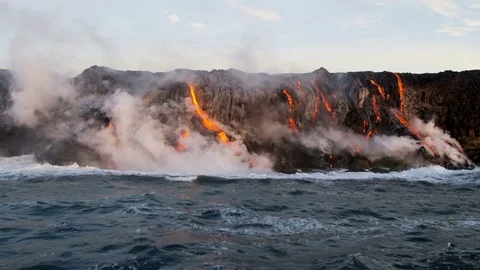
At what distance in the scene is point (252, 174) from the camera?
24.5m

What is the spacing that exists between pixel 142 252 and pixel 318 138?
2004 cm

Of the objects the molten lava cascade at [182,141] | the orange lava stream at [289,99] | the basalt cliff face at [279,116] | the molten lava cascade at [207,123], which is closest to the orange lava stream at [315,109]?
the basalt cliff face at [279,116]

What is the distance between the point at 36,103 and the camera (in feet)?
99.8

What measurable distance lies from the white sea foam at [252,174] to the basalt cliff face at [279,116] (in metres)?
1.21

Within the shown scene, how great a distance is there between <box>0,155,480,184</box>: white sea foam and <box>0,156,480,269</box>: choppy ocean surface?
0.81 feet

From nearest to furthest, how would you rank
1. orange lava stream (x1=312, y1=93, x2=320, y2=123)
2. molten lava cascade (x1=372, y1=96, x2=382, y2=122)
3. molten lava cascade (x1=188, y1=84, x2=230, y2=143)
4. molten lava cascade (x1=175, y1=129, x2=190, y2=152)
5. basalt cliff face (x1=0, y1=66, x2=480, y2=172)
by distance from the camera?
molten lava cascade (x1=175, y1=129, x2=190, y2=152) < molten lava cascade (x1=188, y1=84, x2=230, y2=143) < basalt cliff face (x1=0, y1=66, x2=480, y2=172) < orange lava stream (x1=312, y1=93, x2=320, y2=123) < molten lava cascade (x1=372, y1=96, x2=382, y2=122)

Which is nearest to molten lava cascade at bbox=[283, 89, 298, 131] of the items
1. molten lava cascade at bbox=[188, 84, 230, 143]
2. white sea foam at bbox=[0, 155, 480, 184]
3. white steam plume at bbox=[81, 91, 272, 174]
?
white steam plume at bbox=[81, 91, 272, 174]

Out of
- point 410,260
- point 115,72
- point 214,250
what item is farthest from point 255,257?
point 115,72

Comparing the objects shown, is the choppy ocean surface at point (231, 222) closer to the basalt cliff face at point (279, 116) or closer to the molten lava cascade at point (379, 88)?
the basalt cliff face at point (279, 116)

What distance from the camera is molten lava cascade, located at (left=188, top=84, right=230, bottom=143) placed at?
27.4 metres

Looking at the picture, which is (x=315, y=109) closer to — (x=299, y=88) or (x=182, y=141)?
(x=299, y=88)

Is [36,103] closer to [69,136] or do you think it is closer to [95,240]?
[69,136]

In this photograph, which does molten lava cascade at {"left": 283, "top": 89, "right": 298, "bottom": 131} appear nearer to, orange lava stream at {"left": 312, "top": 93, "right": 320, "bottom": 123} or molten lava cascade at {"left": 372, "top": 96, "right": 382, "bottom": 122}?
orange lava stream at {"left": 312, "top": 93, "right": 320, "bottom": 123}

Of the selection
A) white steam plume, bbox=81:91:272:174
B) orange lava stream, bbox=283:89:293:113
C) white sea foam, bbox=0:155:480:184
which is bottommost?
white sea foam, bbox=0:155:480:184
